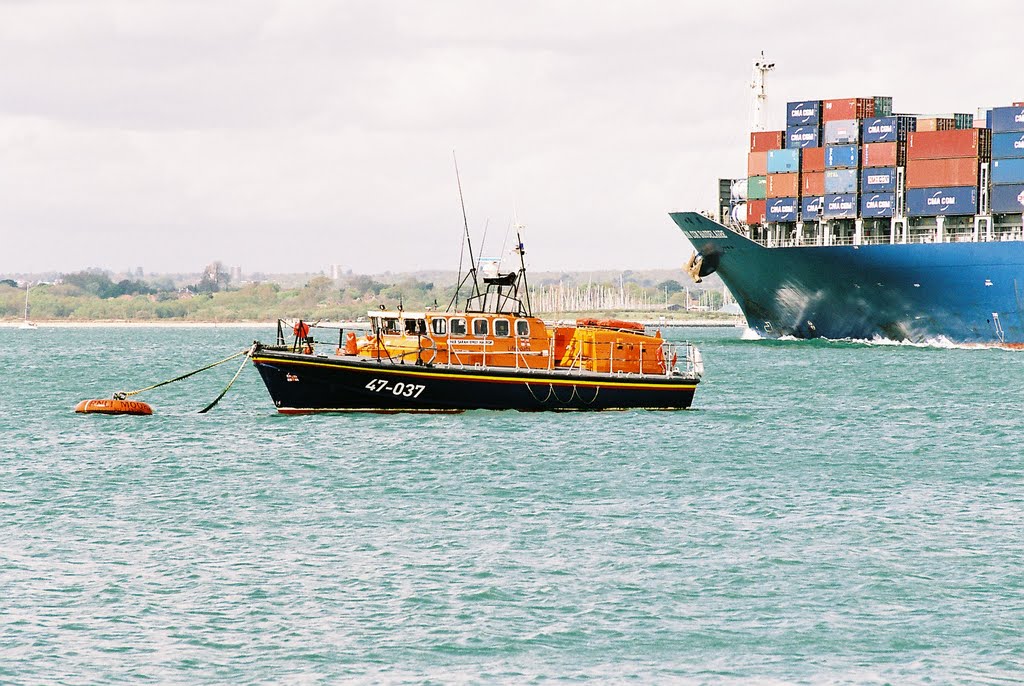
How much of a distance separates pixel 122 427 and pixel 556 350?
12.4m

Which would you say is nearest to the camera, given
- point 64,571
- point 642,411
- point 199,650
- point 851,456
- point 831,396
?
point 199,650

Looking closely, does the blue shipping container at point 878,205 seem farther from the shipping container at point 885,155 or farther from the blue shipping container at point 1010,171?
the blue shipping container at point 1010,171

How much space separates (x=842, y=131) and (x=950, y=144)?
718 centimetres

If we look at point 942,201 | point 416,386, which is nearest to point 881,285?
point 942,201

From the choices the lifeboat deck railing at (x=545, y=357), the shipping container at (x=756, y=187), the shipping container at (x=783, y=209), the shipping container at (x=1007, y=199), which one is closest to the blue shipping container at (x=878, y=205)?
the shipping container at (x=783, y=209)

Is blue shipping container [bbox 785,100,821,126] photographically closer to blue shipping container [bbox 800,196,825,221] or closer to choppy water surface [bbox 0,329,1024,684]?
blue shipping container [bbox 800,196,825,221]

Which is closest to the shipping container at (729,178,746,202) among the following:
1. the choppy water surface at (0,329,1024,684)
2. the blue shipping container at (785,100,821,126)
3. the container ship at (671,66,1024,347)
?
the container ship at (671,66,1024,347)

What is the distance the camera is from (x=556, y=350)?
38250 millimetres

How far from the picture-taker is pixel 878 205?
8038cm

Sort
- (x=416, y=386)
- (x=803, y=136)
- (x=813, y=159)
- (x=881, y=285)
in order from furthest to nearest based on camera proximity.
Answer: (x=803, y=136) < (x=813, y=159) < (x=881, y=285) < (x=416, y=386)

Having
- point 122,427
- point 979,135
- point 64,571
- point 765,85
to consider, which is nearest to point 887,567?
point 64,571

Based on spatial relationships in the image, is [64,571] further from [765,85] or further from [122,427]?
[765,85]

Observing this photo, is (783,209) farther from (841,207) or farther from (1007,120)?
(1007,120)

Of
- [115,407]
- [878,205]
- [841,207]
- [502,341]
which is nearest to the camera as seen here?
[502,341]
